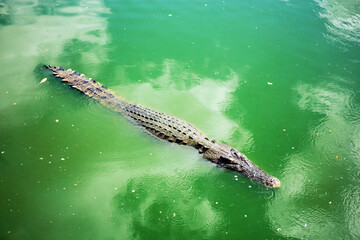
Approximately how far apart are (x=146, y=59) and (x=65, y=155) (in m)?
3.66

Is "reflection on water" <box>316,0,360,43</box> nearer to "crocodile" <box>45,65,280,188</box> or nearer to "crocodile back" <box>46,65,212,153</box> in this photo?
"crocodile" <box>45,65,280,188</box>

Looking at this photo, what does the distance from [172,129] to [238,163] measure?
4.76 feet

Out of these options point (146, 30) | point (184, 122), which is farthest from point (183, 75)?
point (146, 30)

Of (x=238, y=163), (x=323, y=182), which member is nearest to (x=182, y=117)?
(x=238, y=163)

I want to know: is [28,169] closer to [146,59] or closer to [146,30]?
[146,59]

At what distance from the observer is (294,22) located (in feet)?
28.1

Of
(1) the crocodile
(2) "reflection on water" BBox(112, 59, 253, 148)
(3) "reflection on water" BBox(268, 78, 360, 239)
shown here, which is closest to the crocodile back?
(1) the crocodile

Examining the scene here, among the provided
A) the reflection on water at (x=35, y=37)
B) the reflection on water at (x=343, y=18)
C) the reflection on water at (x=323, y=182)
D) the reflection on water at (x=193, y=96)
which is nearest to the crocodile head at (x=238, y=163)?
the reflection on water at (x=323, y=182)

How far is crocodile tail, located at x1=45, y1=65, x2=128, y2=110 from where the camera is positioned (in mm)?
5590

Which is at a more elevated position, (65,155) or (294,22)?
(294,22)

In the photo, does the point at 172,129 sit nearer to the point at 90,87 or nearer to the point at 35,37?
the point at 90,87

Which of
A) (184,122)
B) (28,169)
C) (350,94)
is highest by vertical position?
(350,94)

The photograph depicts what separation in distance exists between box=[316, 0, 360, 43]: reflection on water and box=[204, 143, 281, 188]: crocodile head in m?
6.09

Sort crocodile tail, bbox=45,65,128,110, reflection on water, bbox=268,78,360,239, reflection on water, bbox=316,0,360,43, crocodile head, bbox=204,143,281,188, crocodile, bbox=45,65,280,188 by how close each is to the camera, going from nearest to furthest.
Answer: reflection on water, bbox=268,78,360,239 < crocodile head, bbox=204,143,281,188 < crocodile, bbox=45,65,280,188 < crocodile tail, bbox=45,65,128,110 < reflection on water, bbox=316,0,360,43
